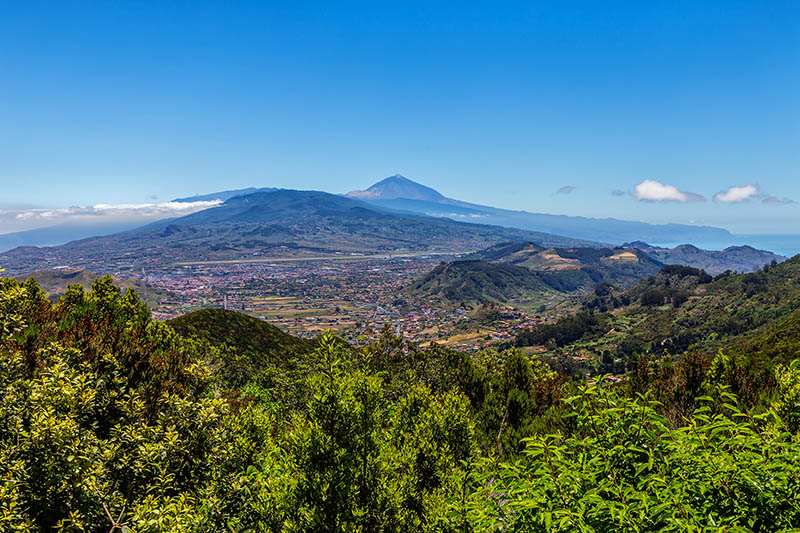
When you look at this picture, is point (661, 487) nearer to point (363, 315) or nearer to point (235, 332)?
point (235, 332)

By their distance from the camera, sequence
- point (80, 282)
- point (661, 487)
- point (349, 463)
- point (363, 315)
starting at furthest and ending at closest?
point (80, 282)
point (363, 315)
point (349, 463)
point (661, 487)

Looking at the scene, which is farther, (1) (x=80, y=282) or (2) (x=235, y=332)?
(1) (x=80, y=282)

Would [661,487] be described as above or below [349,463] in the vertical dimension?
above

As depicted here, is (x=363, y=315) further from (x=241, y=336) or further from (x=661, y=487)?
(x=661, y=487)

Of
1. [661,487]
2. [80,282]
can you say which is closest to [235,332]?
[661,487]

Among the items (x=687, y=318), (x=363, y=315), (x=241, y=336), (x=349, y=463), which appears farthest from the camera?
(x=363, y=315)

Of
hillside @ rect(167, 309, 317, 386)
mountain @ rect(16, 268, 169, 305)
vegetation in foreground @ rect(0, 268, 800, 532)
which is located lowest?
mountain @ rect(16, 268, 169, 305)

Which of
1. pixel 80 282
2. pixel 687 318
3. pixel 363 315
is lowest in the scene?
pixel 363 315

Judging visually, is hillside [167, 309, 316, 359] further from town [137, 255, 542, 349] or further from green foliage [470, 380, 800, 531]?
town [137, 255, 542, 349]

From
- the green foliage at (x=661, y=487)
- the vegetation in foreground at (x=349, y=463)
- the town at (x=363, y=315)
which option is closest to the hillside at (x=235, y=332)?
the vegetation in foreground at (x=349, y=463)

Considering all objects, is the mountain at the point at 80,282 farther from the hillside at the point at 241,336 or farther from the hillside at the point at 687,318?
the hillside at the point at 687,318

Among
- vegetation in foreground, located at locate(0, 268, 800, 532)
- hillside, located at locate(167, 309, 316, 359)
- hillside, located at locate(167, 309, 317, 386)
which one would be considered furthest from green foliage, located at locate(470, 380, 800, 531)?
hillside, located at locate(167, 309, 316, 359)

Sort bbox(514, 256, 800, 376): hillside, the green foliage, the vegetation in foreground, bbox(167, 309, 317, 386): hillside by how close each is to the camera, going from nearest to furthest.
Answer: the green foliage
the vegetation in foreground
bbox(167, 309, 317, 386): hillside
bbox(514, 256, 800, 376): hillside
